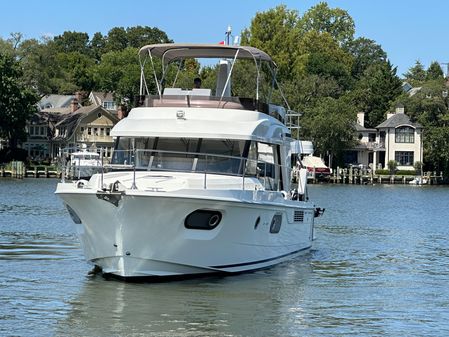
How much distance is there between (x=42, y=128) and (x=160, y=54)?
111176 millimetres

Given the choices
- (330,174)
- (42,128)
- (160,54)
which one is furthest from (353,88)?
(160,54)

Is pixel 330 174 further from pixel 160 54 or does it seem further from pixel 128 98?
pixel 160 54

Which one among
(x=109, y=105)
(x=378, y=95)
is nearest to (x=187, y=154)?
(x=378, y=95)

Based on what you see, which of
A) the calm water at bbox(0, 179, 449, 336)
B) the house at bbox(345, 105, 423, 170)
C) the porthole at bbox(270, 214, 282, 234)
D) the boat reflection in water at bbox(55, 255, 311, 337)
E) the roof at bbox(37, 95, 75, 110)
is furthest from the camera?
the roof at bbox(37, 95, 75, 110)

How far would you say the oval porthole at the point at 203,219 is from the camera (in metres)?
23.3

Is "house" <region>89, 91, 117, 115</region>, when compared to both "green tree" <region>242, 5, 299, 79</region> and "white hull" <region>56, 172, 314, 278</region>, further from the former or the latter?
"white hull" <region>56, 172, 314, 278</region>

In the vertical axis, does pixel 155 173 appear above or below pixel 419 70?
below

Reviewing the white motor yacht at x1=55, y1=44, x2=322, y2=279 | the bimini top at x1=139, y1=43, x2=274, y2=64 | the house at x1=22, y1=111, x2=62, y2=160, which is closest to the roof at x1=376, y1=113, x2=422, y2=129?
the house at x1=22, y1=111, x2=62, y2=160

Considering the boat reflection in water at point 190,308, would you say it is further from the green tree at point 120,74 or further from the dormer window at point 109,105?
the dormer window at point 109,105

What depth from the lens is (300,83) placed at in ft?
406

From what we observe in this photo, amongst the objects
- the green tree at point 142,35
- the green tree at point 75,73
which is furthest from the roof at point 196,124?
the green tree at point 142,35

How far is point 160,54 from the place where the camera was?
1175 inches

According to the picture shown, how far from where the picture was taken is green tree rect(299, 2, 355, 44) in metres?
181

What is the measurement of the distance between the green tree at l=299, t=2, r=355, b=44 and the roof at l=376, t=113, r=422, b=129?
172 ft
